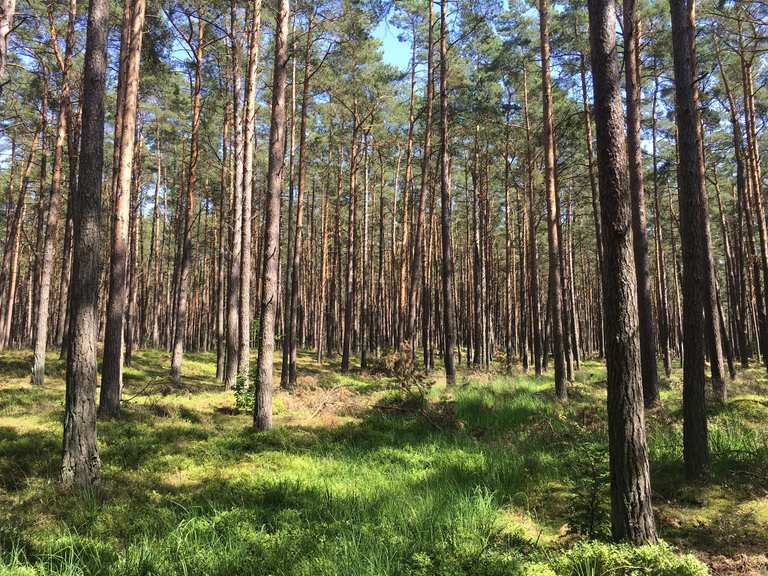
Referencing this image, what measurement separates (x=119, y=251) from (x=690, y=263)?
10809 millimetres

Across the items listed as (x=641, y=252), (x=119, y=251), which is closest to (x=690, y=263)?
(x=641, y=252)

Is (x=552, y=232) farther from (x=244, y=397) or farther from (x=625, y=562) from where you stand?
(x=625, y=562)

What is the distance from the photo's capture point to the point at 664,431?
8109 mm

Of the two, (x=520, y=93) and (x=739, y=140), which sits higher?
(x=520, y=93)

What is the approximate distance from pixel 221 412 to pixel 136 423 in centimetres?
218

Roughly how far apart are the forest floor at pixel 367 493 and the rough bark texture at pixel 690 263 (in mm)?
531

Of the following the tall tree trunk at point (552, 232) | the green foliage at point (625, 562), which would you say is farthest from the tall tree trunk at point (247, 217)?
the green foliage at point (625, 562)

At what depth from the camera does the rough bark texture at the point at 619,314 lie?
4.06 meters

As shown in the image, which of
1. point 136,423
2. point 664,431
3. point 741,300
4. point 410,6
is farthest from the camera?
point 741,300

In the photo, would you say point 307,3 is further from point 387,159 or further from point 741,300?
point 741,300

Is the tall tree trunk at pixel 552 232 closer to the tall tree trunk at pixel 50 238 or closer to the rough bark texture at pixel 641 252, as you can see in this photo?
the rough bark texture at pixel 641 252

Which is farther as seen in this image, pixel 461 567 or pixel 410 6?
pixel 410 6

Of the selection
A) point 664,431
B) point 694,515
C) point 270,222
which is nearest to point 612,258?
point 694,515

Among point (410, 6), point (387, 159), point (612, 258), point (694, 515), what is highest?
point (410, 6)
